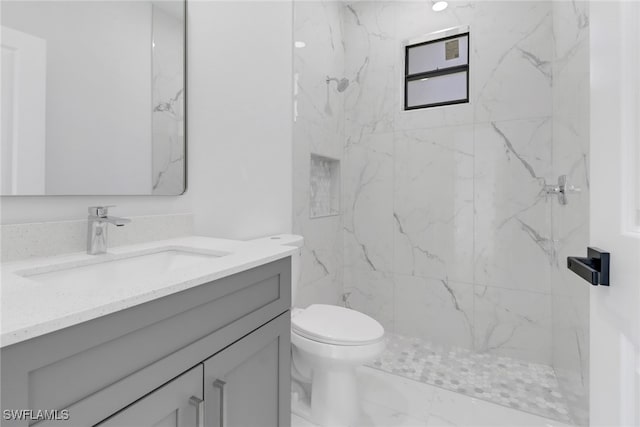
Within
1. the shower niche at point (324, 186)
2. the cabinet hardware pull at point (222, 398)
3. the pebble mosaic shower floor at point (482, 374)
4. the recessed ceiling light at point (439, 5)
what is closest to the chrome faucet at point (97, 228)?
the cabinet hardware pull at point (222, 398)

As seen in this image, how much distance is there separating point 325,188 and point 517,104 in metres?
1.45

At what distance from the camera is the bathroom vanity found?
0.49 m

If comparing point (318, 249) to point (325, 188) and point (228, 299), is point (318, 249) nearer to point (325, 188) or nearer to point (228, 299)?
point (325, 188)

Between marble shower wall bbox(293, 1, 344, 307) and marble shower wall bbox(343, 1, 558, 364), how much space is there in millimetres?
140

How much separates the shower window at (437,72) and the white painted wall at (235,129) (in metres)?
1.02

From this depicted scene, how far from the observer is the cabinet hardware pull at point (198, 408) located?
71cm

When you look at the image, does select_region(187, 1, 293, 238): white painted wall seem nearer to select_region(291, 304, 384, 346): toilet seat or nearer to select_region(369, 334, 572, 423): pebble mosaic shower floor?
select_region(291, 304, 384, 346): toilet seat

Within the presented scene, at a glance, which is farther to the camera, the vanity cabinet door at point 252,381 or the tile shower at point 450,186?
the tile shower at point 450,186

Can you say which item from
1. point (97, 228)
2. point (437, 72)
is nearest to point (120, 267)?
point (97, 228)

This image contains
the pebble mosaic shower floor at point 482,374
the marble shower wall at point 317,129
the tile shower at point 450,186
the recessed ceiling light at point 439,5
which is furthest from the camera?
the recessed ceiling light at point 439,5

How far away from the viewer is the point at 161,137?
125cm

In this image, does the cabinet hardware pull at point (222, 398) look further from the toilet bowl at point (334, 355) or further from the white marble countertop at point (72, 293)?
the toilet bowl at point (334, 355)

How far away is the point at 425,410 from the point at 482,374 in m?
0.58

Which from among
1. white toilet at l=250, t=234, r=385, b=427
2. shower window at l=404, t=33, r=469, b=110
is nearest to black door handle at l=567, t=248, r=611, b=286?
white toilet at l=250, t=234, r=385, b=427
